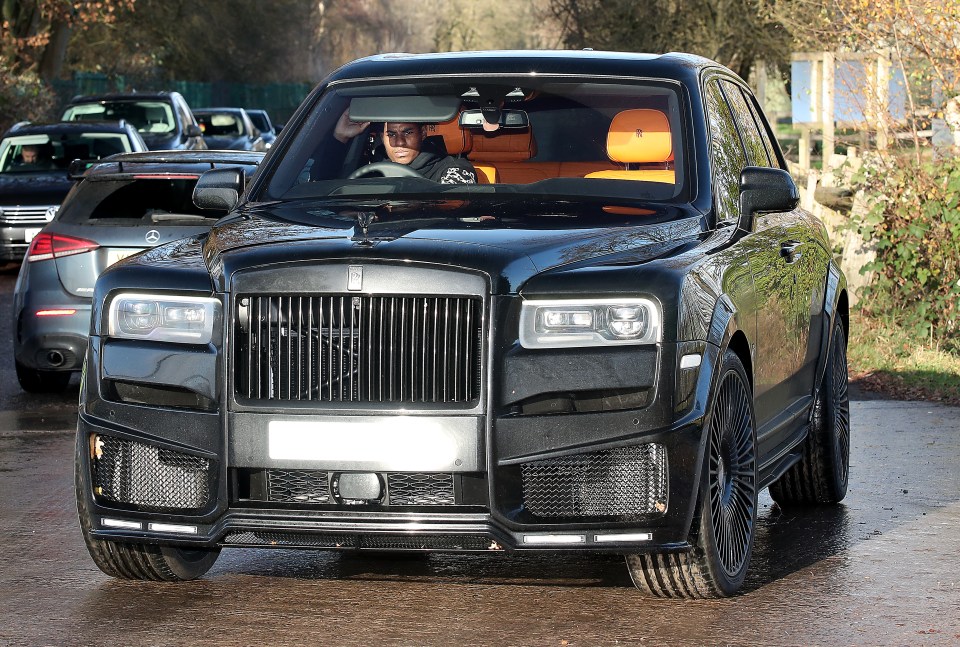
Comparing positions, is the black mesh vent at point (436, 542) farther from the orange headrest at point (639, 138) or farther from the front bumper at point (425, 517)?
the orange headrest at point (639, 138)

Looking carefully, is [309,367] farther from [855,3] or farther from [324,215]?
[855,3]

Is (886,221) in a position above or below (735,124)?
below

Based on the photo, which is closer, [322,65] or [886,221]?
[886,221]

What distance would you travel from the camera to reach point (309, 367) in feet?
18.5

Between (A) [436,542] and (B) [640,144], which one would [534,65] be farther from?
(A) [436,542]

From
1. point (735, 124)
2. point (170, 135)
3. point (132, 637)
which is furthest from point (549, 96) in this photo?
point (170, 135)

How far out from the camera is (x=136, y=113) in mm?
30594

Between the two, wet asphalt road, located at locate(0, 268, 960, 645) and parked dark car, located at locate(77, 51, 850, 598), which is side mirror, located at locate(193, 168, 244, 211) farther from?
wet asphalt road, located at locate(0, 268, 960, 645)

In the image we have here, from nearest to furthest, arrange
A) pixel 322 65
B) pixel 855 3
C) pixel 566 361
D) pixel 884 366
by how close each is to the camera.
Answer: pixel 566 361 < pixel 884 366 < pixel 855 3 < pixel 322 65

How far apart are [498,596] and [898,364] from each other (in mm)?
7542

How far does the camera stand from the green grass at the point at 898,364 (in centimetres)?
1209

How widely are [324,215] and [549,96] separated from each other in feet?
4.10

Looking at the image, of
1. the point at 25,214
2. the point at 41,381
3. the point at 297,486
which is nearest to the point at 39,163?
the point at 25,214

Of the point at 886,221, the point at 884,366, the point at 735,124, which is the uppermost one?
the point at 735,124
